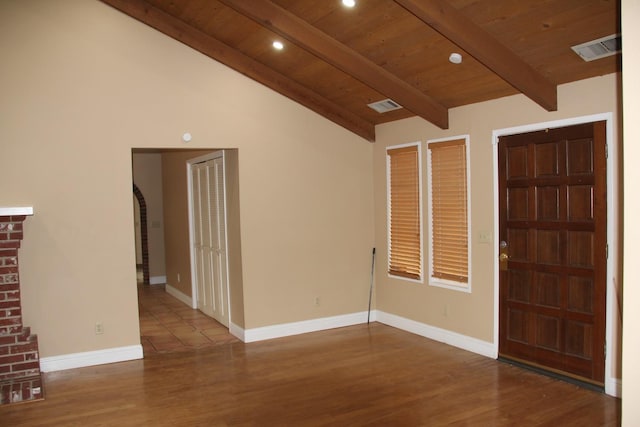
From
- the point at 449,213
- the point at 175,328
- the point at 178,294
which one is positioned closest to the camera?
the point at 449,213

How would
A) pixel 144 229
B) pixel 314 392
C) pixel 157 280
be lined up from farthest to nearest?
pixel 157 280, pixel 144 229, pixel 314 392

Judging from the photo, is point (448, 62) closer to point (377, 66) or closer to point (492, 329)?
point (377, 66)

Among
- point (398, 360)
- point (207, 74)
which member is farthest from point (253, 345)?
point (207, 74)

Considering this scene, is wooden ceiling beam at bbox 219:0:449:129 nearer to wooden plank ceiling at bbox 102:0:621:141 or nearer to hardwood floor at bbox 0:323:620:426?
wooden plank ceiling at bbox 102:0:621:141

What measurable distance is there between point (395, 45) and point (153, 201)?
21.4ft

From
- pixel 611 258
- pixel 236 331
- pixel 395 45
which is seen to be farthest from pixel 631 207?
pixel 236 331

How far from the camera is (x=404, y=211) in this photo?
586 cm

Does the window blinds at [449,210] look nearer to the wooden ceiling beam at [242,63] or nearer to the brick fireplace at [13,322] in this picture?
the wooden ceiling beam at [242,63]

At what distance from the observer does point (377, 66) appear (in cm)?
Result: 470

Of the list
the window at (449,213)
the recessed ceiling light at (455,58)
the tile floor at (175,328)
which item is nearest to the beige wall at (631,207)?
the recessed ceiling light at (455,58)

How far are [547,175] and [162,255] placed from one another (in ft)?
24.2

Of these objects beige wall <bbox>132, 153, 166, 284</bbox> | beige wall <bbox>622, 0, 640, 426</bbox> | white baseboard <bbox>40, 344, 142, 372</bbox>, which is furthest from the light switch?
beige wall <bbox>132, 153, 166, 284</bbox>

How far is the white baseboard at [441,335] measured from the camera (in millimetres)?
4852

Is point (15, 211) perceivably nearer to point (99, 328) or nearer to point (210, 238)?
point (99, 328)
